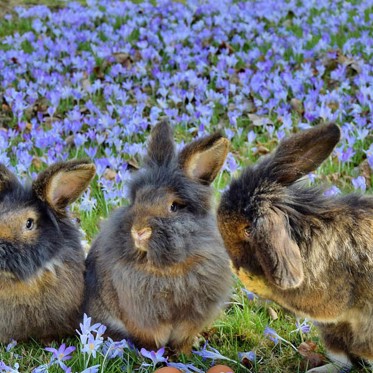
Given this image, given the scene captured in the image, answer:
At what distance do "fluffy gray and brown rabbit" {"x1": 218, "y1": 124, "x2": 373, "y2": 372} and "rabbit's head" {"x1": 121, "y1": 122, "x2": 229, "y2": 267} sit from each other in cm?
32

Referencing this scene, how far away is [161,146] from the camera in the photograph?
3475mm

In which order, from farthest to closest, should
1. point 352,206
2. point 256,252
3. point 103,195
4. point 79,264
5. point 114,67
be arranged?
point 114,67 → point 103,195 → point 79,264 → point 352,206 → point 256,252

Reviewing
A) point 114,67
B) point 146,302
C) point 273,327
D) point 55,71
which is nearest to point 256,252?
point 146,302

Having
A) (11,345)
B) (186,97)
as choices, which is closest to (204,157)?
(11,345)

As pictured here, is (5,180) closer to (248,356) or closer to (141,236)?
(141,236)

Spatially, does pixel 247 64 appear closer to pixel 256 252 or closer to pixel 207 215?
pixel 207 215

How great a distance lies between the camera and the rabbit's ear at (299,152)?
9.57 ft

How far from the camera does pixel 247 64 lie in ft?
27.5

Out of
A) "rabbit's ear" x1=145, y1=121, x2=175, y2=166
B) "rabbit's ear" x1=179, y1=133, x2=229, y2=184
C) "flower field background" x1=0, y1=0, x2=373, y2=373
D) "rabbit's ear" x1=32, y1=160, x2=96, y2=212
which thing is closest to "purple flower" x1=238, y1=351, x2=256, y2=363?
"flower field background" x1=0, y1=0, x2=373, y2=373

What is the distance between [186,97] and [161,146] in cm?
394

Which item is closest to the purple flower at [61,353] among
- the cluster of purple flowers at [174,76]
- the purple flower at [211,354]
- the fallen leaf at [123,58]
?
the purple flower at [211,354]

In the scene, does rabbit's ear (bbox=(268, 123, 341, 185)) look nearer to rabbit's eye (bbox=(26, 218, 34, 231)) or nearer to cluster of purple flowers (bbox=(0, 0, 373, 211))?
rabbit's eye (bbox=(26, 218, 34, 231))

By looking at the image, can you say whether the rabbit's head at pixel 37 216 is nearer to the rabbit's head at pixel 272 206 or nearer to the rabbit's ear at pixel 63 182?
the rabbit's ear at pixel 63 182

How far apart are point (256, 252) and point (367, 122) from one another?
392 centimetres
